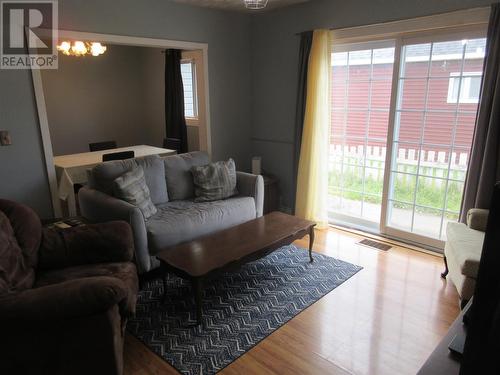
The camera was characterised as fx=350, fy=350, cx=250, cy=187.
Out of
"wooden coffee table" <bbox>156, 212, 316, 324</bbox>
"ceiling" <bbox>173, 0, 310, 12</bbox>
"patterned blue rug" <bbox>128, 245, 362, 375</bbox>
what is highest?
"ceiling" <bbox>173, 0, 310, 12</bbox>

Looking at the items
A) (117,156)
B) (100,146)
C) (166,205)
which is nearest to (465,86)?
(166,205)

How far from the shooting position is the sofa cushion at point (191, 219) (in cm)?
288

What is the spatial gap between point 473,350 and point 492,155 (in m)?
2.34

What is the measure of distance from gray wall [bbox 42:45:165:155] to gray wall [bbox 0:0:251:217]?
2.08m

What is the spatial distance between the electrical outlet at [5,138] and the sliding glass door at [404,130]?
3.28 metres

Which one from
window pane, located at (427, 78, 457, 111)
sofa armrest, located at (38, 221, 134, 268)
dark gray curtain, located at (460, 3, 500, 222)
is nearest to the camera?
sofa armrest, located at (38, 221, 134, 268)

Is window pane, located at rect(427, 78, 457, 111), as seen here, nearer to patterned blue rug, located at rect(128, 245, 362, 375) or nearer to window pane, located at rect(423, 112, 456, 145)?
window pane, located at rect(423, 112, 456, 145)

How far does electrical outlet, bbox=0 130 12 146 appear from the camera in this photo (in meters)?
2.91

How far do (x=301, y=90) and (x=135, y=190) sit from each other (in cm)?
222

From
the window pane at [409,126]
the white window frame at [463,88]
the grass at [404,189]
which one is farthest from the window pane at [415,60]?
the grass at [404,189]

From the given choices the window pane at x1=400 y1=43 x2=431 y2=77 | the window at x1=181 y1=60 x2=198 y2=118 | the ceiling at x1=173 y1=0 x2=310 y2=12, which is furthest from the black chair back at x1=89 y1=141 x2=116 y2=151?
the window pane at x1=400 y1=43 x2=431 y2=77

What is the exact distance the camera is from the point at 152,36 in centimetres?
370

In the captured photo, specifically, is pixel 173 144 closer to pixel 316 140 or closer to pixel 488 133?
pixel 316 140

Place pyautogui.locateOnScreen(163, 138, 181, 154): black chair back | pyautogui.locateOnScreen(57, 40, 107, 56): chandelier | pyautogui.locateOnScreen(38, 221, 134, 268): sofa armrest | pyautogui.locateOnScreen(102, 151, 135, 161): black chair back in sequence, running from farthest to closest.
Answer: pyautogui.locateOnScreen(163, 138, 181, 154): black chair back
pyautogui.locateOnScreen(57, 40, 107, 56): chandelier
pyautogui.locateOnScreen(102, 151, 135, 161): black chair back
pyautogui.locateOnScreen(38, 221, 134, 268): sofa armrest
